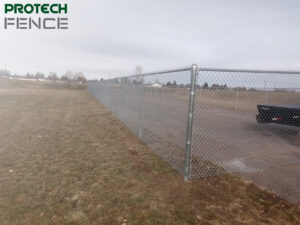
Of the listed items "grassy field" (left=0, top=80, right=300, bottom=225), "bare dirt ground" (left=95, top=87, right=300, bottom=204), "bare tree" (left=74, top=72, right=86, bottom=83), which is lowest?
"grassy field" (left=0, top=80, right=300, bottom=225)

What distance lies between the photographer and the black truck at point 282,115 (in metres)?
6.06

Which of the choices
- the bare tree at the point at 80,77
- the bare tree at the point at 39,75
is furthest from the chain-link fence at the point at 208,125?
the bare tree at the point at 39,75

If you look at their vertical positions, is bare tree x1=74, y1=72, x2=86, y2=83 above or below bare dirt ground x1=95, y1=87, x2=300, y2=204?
above

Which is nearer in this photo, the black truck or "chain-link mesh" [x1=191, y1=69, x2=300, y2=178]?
"chain-link mesh" [x1=191, y1=69, x2=300, y2=178]

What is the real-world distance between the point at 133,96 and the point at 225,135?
11.6 ft

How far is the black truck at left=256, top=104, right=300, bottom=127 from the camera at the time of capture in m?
6.06

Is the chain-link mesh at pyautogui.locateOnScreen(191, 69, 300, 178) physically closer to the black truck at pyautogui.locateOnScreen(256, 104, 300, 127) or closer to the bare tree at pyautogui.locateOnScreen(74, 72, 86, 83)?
the black truck at pyautogui.locateOnScreen(256, 104, 300, 127)

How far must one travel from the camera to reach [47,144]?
5.47 metres

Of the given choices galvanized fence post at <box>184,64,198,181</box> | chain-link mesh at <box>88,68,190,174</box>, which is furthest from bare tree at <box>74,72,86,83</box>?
galvanized fence post at <box>184,64,198,181</box>

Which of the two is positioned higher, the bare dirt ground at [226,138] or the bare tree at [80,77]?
the bare tree at [80,77]

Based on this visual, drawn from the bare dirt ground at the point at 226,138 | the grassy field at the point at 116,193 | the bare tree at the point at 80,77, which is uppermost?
the bare tree at the point at 80,77

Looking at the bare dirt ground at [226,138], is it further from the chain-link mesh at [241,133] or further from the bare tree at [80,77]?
the bare tree at [80,77]

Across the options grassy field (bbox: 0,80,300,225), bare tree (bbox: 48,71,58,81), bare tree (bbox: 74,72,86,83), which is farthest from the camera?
bare tree (bbox: 48,71,58,81)

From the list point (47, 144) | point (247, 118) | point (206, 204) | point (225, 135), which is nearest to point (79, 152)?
point (47, 144)
